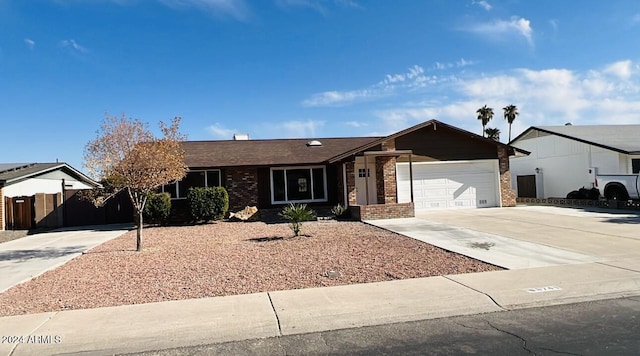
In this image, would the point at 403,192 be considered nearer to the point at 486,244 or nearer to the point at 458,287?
the point at 486,244

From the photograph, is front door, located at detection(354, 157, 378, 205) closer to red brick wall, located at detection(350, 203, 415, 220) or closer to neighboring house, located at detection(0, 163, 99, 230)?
red brick wall, located at detection(350, 203, 415, 220)

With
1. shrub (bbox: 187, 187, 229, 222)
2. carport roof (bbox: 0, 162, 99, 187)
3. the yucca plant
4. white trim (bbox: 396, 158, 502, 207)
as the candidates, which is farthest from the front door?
carport roof (bbox: 0, 162, 99, 187)

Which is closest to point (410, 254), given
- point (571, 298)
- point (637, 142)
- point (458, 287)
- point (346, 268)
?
point (346, 268)

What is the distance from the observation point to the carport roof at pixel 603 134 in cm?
2186

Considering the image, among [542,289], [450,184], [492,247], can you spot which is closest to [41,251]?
[492,247]

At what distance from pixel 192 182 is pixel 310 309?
1557 cm

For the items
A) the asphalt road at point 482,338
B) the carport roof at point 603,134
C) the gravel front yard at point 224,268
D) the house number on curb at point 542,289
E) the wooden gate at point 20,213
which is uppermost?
the carport roof at point 603,134

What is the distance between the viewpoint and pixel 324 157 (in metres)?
21.2

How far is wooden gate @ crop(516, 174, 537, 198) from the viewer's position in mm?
26984

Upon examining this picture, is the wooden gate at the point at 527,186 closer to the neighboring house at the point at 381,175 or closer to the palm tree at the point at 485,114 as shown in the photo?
the neighboring house at the point at 381,175

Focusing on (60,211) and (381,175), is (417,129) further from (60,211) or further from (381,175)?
(60,211)

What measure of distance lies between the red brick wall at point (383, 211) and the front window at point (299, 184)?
3769mm

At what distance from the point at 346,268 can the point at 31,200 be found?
55.6ft

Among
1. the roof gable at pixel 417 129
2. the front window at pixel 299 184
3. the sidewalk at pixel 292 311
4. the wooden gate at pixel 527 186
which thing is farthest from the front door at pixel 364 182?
the sidewalk at pixel 292 311
